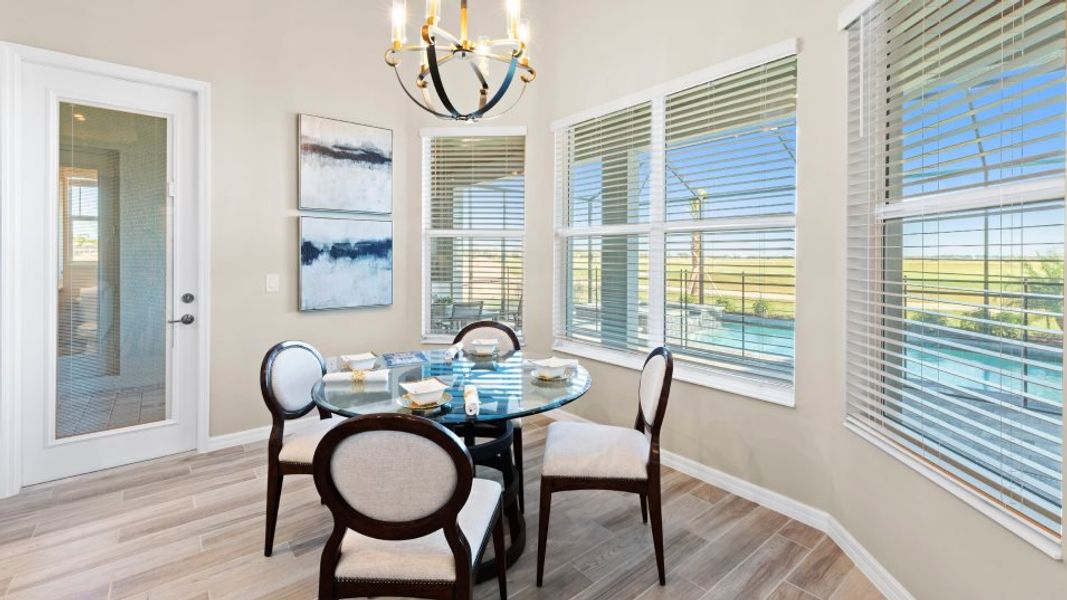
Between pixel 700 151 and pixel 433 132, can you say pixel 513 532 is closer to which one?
pixel 700 151

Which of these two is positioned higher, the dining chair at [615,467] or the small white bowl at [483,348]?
the small white bowl at [483,348]

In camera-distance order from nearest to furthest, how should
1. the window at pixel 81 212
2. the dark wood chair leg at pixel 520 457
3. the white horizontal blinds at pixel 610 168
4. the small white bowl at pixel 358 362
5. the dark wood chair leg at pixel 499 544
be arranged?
the dark wood chair leg at pixel 499 544 < the small white bowl at pixel 358 362 < the dark wood chair leg at pixel 520 457 < the window at pixel 81 212 < the white horizontal blinds at pixel 610 168

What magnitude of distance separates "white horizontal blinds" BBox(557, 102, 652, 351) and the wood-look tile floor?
4.11 feet

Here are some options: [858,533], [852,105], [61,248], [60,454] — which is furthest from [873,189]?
[60,454]

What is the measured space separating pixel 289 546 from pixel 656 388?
1.82 meters

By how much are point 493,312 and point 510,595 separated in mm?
2648

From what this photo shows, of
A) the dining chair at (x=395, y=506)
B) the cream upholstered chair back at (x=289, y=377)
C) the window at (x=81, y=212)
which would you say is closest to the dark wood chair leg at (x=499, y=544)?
the dining chair at (x=395, y=506)

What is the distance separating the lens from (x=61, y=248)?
119 inches

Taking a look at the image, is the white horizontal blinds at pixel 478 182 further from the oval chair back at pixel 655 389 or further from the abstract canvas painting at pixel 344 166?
the oval chair back at pixel 655 389

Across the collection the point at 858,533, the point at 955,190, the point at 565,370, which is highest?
the point at 955,190

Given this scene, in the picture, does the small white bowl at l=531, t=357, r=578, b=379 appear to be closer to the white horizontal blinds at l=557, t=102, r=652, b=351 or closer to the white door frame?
the white horizontal blinds at l=557, t=102, r=652, b=351

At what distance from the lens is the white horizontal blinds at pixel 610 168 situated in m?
3.49

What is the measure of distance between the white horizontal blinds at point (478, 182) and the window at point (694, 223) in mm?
440

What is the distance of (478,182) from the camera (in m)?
4.38
